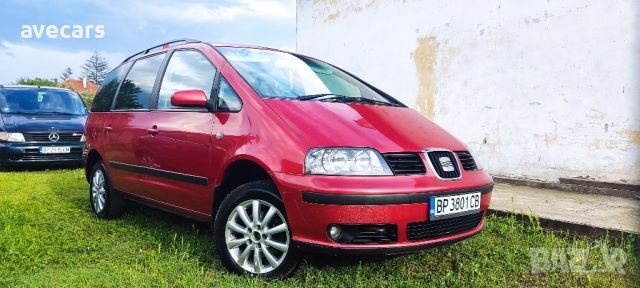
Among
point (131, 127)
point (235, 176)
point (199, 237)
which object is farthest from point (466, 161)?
point (131, 127)

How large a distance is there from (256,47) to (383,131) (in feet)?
5.01

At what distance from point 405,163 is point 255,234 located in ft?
3.23

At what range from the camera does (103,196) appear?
495 cm

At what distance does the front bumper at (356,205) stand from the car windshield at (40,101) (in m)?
8.47

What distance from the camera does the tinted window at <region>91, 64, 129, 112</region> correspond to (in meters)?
5.07

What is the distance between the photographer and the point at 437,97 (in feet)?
25.7

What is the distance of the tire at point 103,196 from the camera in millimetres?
4770

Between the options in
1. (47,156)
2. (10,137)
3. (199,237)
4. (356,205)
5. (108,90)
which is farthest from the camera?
(47,156)

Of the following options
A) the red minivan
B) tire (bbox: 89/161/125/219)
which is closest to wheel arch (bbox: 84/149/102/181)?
tire (bbox: 89/161/125/219)

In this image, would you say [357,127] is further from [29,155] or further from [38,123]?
[38,123]

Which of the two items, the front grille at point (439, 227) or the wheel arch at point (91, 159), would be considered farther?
the wheel arch at point (91, 159)

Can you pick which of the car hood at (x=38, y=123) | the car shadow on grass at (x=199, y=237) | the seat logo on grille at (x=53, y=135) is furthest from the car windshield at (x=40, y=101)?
the car shadow on grass at (x=199, y=237)

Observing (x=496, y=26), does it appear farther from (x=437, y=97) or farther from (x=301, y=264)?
(x=301, y=264)

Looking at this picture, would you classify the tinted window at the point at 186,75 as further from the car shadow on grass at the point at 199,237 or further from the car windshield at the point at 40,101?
the car windshield at the point at 40,101
